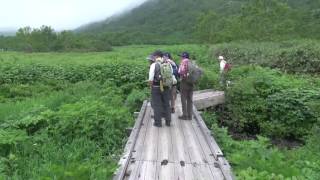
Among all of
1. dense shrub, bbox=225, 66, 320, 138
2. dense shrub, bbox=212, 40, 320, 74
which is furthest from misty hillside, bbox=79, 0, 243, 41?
dense shrub, bbox=225, 66, 320, 138

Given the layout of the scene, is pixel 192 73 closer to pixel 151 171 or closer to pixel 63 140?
pixel 63 140

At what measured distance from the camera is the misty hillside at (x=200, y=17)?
53.2 meters

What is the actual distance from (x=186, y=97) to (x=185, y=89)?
0.81ft

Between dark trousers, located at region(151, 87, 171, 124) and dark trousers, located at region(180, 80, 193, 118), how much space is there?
44.6 inches

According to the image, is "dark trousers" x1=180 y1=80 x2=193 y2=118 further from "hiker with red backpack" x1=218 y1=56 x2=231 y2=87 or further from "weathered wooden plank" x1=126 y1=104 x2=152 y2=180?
"hiker with red backpack" x1=218 y1=56 x2=231 y2=87

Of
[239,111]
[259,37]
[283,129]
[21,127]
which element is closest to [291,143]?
[283,129]

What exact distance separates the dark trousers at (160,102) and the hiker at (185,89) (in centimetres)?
107

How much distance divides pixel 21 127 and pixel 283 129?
31.4 ft

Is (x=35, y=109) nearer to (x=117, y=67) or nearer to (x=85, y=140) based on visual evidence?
(x=85, y=140)

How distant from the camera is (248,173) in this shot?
6.42 metres

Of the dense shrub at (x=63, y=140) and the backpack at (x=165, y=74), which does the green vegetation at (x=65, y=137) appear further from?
the backpack at (x=165, y=74)

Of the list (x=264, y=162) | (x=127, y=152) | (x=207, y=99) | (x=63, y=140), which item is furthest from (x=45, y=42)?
(x=264, y=162)

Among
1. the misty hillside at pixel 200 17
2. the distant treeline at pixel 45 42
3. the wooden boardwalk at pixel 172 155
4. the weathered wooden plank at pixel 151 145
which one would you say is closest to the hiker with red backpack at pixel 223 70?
the wooden boardwalk at pixel 172 155

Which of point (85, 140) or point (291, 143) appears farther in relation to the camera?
point (291, 143)
